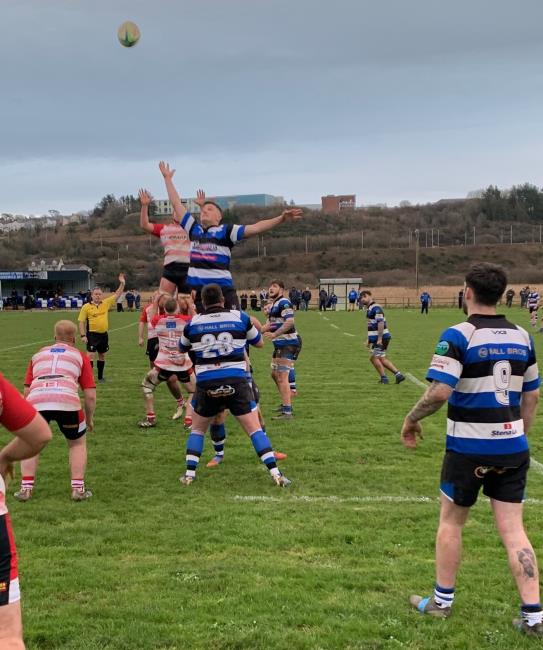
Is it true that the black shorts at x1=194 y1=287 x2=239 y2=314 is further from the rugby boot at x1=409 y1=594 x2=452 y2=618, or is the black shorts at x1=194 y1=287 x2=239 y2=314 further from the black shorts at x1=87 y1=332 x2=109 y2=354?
the black shorts at x1=87 y1=332 x2=109 y2=354

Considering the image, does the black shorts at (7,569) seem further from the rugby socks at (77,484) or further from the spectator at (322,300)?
the spectator at (322,300)

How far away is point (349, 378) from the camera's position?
1659 cm

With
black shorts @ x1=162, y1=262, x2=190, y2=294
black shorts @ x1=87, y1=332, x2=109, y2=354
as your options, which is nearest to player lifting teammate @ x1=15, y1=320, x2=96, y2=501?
black shorts @ x1=162, y1=262, x2=190, y2=294

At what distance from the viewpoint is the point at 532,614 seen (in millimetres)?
4137

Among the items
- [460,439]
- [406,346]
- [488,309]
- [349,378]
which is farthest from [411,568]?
[406,346]

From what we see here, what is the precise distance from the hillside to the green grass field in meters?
85.0

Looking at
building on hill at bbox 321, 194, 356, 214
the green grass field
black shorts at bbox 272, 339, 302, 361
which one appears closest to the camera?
the green grass field

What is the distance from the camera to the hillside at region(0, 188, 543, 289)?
104m

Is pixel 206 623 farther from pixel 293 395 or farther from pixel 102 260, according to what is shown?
pixel 102 260

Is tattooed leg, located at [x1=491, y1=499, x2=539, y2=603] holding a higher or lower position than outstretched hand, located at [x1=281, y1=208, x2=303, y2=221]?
lower

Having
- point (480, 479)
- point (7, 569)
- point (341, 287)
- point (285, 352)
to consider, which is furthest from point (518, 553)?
point (341, 287)

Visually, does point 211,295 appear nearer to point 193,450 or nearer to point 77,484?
point 193,450

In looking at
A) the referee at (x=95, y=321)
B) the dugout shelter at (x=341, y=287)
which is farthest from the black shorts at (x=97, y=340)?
the dugout shelter at (x=341, y=287)

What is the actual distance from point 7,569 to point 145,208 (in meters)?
6.48
